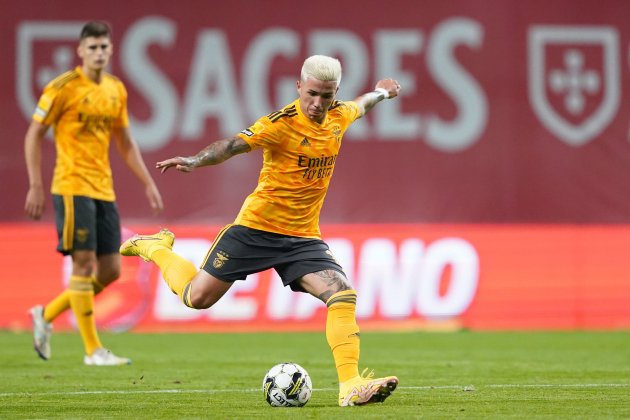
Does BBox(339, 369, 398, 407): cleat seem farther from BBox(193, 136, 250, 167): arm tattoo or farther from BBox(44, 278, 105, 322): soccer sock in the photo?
BBox(44, 278, 105, 322): soccer sock

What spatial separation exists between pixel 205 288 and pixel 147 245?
3.21 feet

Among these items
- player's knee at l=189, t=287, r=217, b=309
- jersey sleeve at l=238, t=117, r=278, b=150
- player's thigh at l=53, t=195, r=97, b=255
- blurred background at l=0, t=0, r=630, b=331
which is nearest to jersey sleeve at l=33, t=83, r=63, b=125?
player's thigh at l=53, t=195, r=97, b=255

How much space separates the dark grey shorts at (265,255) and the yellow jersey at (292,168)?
6 cm

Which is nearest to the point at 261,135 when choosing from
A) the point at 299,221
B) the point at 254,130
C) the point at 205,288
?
the point at 254,130

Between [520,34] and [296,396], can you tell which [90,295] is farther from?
[520,34]

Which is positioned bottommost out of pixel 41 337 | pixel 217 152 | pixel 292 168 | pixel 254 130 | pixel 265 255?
pixel 41 337

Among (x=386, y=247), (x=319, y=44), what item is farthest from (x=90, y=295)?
(x=319, y=44)

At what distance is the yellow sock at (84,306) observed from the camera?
9.98 m

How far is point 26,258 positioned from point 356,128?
14.4ft

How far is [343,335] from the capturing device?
7.27m

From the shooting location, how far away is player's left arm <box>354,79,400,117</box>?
8.22 m

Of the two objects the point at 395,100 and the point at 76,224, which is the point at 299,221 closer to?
the point at 76,224

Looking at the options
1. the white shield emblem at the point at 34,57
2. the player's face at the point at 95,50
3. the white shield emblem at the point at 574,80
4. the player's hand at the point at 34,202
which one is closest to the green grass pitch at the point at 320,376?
the player's hand at the point at 34,202

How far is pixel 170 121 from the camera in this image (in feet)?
50.8
